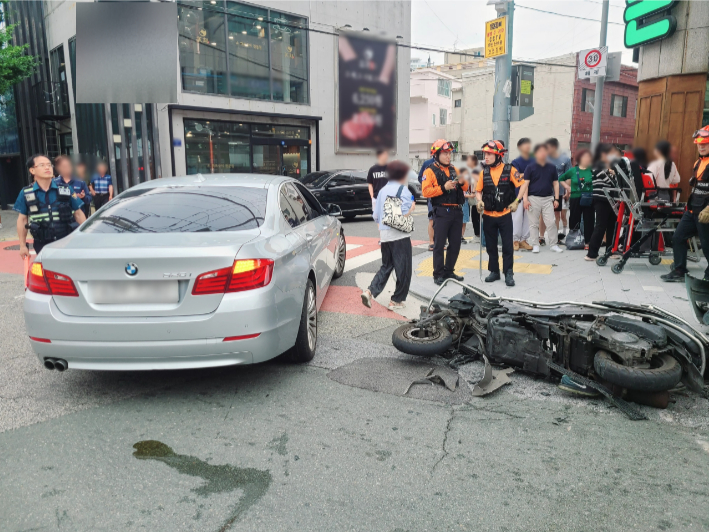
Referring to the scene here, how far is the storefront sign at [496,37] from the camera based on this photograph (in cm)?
1088

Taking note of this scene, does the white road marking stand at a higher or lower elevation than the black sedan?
lower

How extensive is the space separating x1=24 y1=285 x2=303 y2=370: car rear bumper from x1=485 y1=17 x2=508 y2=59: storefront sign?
936cm

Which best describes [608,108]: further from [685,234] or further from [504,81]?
[685,234]

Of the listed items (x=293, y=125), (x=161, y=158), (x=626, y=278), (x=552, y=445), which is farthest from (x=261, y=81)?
(x=552, y=445)

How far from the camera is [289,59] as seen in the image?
67.6 feet

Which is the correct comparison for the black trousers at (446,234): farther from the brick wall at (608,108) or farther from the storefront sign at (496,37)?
the brick wall at (608,108)

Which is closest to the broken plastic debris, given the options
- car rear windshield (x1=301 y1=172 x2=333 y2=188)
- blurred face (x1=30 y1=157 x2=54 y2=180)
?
blurred face (x1=30 y1=157 x2=54 y2=180)

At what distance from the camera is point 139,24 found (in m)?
15.5

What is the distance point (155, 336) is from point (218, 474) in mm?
1027

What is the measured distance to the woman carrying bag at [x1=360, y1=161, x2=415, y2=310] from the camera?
561cm

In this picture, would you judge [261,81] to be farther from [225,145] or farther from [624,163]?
[624,163]

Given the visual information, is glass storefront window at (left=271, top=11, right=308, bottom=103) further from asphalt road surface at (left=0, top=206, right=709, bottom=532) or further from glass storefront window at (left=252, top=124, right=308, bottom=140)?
asphalt road surface at (left=0, top=206, right=709, bottom=532)

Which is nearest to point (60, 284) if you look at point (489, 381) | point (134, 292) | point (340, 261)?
point (134, 292)

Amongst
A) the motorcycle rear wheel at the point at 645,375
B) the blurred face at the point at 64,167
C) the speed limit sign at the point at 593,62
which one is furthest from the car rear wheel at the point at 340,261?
the speed limit sign at the point at 593,62
